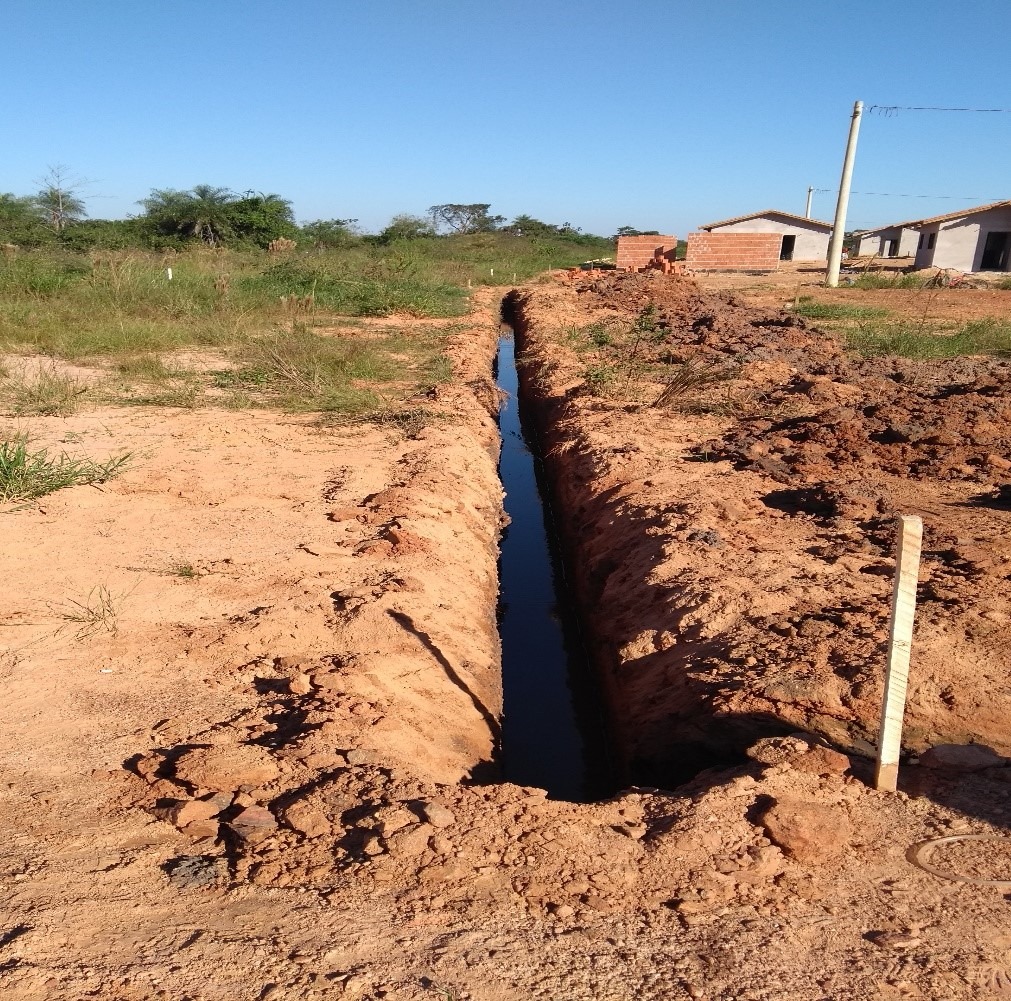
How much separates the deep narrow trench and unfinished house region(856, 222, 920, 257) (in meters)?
33.1

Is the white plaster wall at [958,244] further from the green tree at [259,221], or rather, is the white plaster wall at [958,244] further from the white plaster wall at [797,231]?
the green tree at [259,221]

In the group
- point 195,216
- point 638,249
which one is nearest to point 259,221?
point 195,216

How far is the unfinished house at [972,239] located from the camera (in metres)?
27.5

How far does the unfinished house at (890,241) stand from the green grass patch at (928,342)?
2335 centimetres

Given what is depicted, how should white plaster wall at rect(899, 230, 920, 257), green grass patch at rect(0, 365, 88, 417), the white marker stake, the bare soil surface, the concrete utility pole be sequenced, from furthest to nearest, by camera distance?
white plaster wall at rect(899, 230, 920, 257), the concrete utility pole, green grass patch at rect(0, 365, 88, 417), the white marker stake, the bare soil surface

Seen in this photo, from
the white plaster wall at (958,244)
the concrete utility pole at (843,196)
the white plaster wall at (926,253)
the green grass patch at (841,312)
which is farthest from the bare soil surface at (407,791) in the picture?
the white plaster wall at (926,253)

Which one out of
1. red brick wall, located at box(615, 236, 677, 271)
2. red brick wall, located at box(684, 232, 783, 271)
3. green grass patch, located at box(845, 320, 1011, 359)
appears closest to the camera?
green grass patch, located at box(845, 320, 1011, 359)

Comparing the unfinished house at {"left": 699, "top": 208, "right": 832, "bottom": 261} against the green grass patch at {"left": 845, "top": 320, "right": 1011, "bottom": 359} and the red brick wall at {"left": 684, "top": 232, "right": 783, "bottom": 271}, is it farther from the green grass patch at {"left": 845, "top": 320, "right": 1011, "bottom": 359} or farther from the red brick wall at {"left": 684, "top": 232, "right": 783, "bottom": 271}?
the green grass patch at {"left": 845, "top": 320, "right": 1011, "bottom": 359}

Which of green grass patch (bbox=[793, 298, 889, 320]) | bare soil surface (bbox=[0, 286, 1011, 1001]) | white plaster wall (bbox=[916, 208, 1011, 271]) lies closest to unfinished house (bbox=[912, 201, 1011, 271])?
white plaster wall (bbox=[916, 208, 1011, 271])

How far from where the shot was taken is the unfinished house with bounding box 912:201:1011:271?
27.5 metres

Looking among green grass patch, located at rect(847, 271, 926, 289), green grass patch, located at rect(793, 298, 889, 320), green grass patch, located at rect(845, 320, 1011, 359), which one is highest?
green grass patch, located at rect(847, 271, 926, 289)

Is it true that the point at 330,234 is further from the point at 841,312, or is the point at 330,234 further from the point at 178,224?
the point at 841,312

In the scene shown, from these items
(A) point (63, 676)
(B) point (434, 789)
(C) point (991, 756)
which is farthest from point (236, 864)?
(C) point (991, 756)

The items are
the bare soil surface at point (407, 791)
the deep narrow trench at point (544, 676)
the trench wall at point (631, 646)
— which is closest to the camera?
the bare soil surface at point (407, 791)
